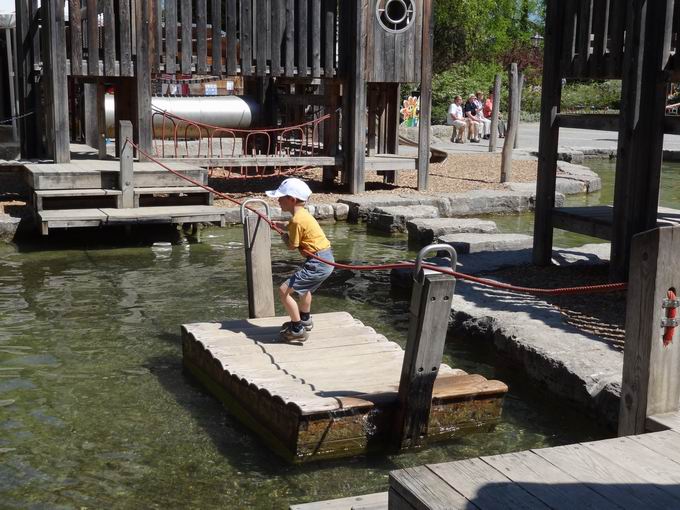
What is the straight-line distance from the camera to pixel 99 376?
715 cm

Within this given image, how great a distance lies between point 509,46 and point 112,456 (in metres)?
38.8

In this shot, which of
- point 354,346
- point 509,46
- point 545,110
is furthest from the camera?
point 509,46

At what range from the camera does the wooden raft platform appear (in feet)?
18.6

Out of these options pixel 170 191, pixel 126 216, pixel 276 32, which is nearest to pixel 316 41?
pixel 276 32

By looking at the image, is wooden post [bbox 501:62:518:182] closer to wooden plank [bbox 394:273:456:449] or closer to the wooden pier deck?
wooden plank [bbox 394:273:456:449]

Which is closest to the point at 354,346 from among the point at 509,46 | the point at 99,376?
the point at 99,376

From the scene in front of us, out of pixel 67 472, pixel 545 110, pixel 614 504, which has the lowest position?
pixel 67 472

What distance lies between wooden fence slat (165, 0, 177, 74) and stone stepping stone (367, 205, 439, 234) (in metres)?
3.55

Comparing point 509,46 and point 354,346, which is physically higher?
point 509,46

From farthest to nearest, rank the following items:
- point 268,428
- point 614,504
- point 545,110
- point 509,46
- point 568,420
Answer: point 509,46 < point 545,110 < point 568,420 < point 268,428 < point 614,504

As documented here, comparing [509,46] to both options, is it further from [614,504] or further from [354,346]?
[614,504]

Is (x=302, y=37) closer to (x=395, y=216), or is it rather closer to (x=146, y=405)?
(x=395, y=216)

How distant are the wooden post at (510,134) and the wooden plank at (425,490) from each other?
44.9 feet

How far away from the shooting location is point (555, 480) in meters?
3.82
